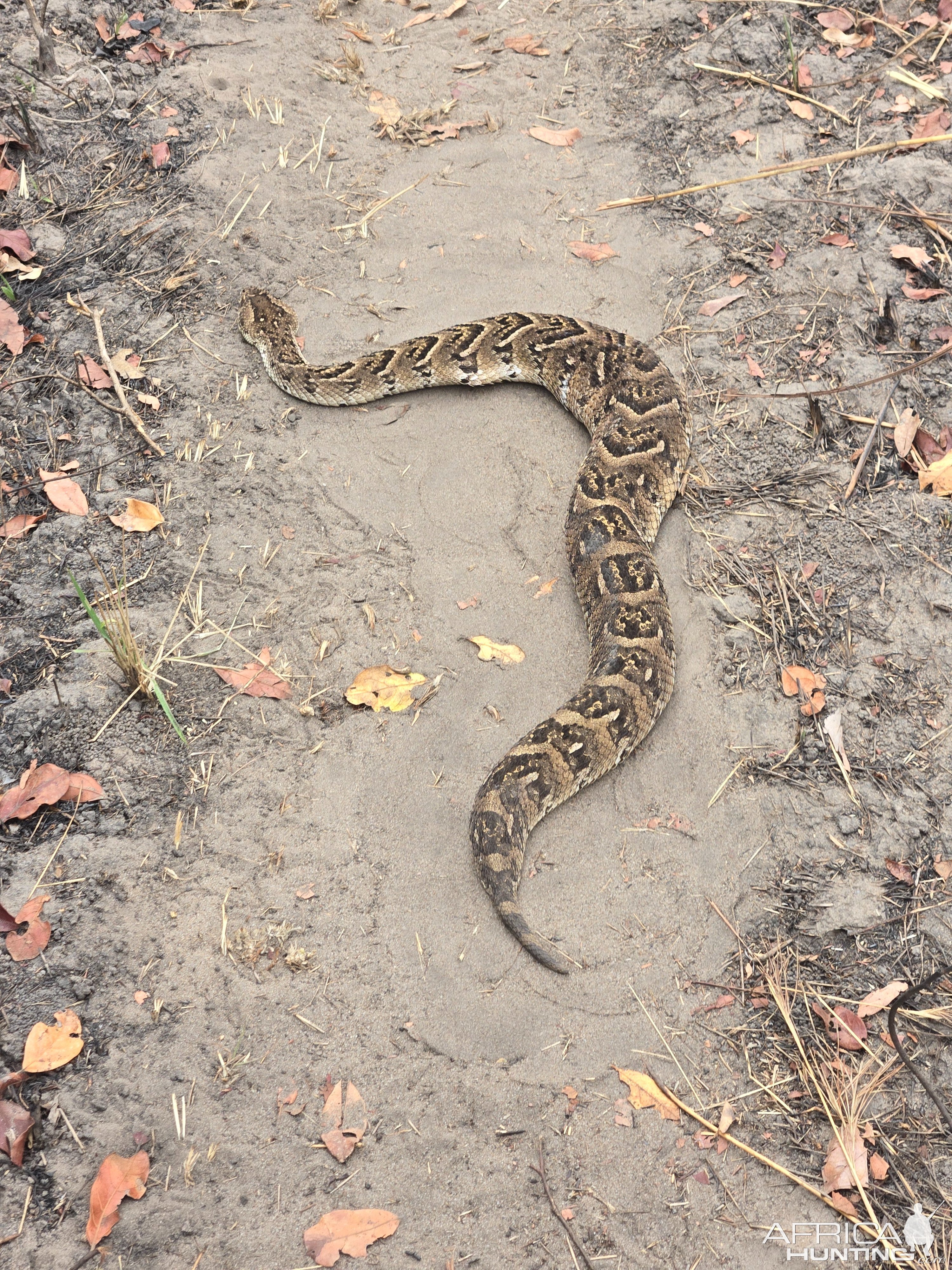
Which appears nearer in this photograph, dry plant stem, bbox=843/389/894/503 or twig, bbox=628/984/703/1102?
twig, bbox=628/984/703/1102

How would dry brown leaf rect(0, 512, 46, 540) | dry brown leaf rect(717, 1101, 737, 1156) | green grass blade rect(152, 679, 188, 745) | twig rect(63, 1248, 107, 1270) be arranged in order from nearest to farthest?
twig rect(63, 1248, 107, 1270) → dry brown leaf rect(717, 1101, 737, 1156) → green grass blade rect(152, 679, 188, 745) → dry brown leaf rect(0, 512, 46, 540)

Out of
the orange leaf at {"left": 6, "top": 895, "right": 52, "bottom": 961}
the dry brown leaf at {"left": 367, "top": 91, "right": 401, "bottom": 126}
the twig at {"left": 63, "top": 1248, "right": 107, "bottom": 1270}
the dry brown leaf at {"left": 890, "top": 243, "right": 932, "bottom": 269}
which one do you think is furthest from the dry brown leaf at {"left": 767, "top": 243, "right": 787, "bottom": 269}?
the twig at {"left": 63, "top": 1248, "right": 107, "bottom": 1270}

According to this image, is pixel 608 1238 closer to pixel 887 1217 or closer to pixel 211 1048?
pixel 887 1217

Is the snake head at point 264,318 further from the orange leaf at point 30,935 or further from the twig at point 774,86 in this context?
the twig at point 774,86

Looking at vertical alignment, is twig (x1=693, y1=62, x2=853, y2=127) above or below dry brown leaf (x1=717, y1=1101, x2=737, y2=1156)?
above

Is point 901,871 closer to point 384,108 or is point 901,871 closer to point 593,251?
point 593,251

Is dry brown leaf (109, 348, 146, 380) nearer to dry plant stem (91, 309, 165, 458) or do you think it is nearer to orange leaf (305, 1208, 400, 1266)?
dry plant stem (91, 309, 165, 458)
